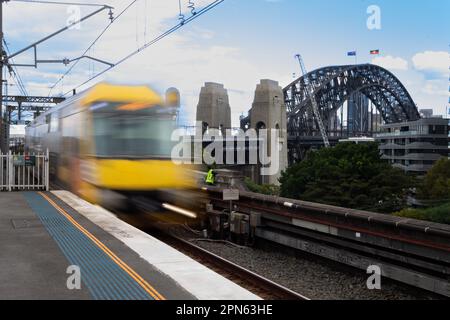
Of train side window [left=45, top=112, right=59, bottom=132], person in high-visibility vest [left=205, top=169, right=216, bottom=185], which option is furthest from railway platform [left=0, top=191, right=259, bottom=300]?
person in high-visibility vest [left=205, top=169, right=216, bottom=185]

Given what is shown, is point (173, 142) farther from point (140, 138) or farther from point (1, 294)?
point (1, 294)

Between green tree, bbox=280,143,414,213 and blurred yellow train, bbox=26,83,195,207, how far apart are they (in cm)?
3576

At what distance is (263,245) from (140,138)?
17.9ft

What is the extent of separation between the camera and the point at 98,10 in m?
19.6

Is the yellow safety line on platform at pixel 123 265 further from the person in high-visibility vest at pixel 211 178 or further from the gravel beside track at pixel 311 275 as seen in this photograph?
the person in high-visibility vest at pixel 211 178

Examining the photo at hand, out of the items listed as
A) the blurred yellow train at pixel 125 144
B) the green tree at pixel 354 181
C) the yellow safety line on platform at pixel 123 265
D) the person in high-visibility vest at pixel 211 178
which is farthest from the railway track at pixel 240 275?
the green tree at pixel 354 181

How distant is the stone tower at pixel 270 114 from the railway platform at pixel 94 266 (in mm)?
83454

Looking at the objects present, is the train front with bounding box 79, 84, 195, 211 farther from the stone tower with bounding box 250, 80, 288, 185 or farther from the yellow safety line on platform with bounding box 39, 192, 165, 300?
the stone tower with bounding box 250, 80, 288, 185

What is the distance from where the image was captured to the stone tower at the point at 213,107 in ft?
335

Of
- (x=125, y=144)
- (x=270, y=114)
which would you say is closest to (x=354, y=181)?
(x=125, y=144)

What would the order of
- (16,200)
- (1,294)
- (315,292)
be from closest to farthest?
(1,294), (315,292), (16,200)

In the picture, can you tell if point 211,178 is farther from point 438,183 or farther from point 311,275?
point 438,183

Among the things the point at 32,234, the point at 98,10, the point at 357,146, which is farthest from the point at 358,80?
the point at 32,234

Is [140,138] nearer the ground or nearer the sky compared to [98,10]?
nearer the ground
